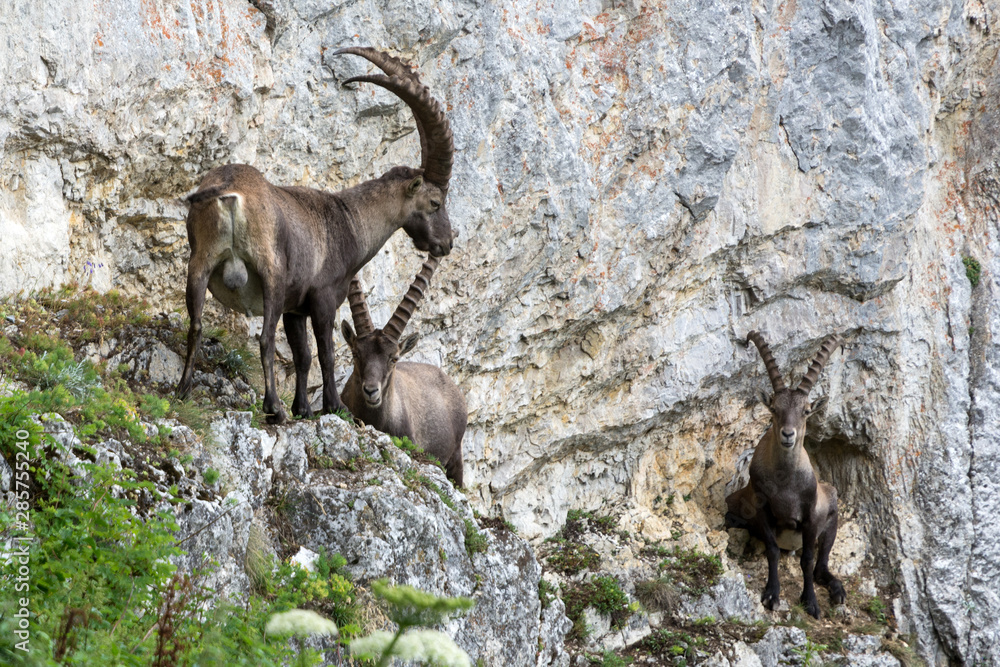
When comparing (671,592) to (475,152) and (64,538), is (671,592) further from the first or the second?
(64,538)

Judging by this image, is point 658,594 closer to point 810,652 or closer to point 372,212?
point 810,652

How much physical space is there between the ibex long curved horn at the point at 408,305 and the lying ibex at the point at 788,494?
540 cm

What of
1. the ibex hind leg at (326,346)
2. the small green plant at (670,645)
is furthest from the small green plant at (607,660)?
the ibex hind leg at (326,346)

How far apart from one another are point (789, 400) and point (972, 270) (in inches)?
206

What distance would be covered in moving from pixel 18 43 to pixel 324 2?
315cm

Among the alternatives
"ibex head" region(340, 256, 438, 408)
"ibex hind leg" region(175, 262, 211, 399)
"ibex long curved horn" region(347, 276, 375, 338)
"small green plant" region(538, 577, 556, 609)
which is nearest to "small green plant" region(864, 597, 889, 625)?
"small green plant" region(538, 577, 556, 609)

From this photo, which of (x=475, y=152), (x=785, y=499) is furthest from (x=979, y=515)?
(x=475, y=152)

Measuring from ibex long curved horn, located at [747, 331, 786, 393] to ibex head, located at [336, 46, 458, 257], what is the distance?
5.38m

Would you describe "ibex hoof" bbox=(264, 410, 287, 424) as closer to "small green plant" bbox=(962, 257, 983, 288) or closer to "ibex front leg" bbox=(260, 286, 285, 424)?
"ibex front leg" bbox=(260, 286, 285, 424)

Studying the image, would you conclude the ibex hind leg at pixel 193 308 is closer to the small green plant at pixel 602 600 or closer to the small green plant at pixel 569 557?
the small green plant at pixel 602 600

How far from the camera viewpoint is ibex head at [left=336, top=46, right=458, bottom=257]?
8250mm

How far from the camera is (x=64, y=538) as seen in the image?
453cm

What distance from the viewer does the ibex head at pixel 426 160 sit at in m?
8.25

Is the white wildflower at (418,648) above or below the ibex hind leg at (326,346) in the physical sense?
below
